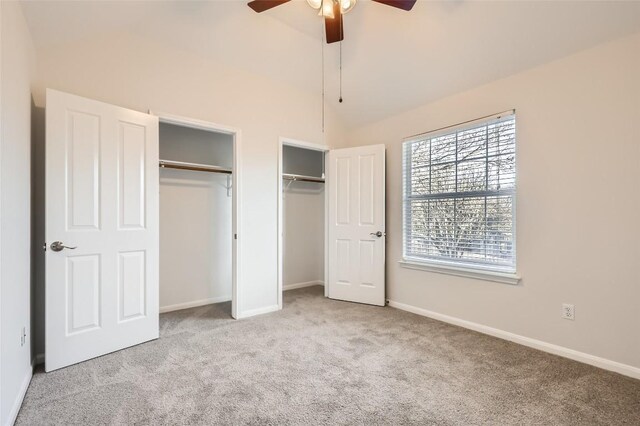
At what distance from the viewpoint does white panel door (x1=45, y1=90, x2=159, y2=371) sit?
2266mm

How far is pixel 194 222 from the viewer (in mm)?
3889

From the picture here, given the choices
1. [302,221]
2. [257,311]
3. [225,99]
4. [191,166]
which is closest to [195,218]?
[191,166]

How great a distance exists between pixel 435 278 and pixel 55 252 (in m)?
3.41

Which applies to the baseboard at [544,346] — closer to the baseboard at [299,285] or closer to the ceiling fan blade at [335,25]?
the baseboard at [299,285]

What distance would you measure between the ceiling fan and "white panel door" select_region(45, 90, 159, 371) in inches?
53.8

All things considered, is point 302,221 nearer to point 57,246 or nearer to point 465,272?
point 465,272

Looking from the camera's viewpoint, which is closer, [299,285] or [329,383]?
[329,383]

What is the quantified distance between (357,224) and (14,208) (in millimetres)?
3153

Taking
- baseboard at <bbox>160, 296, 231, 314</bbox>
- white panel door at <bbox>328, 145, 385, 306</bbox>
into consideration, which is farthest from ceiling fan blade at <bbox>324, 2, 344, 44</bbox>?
baseboard at <bbox>160, 296, 231, 314</bbox>

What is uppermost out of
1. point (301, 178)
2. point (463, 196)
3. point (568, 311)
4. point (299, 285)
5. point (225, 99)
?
point (225, 99)

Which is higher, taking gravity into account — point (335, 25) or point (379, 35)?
point (379, 35)

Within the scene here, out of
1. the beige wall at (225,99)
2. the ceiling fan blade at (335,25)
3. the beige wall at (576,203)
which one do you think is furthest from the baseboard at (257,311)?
the ceiling fan blade at (335,25)

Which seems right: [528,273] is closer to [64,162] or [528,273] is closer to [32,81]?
[64,162]

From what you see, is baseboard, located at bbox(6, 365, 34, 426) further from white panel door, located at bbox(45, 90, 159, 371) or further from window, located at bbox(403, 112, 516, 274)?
window, located at bbox(403, 112, 516, 274)
